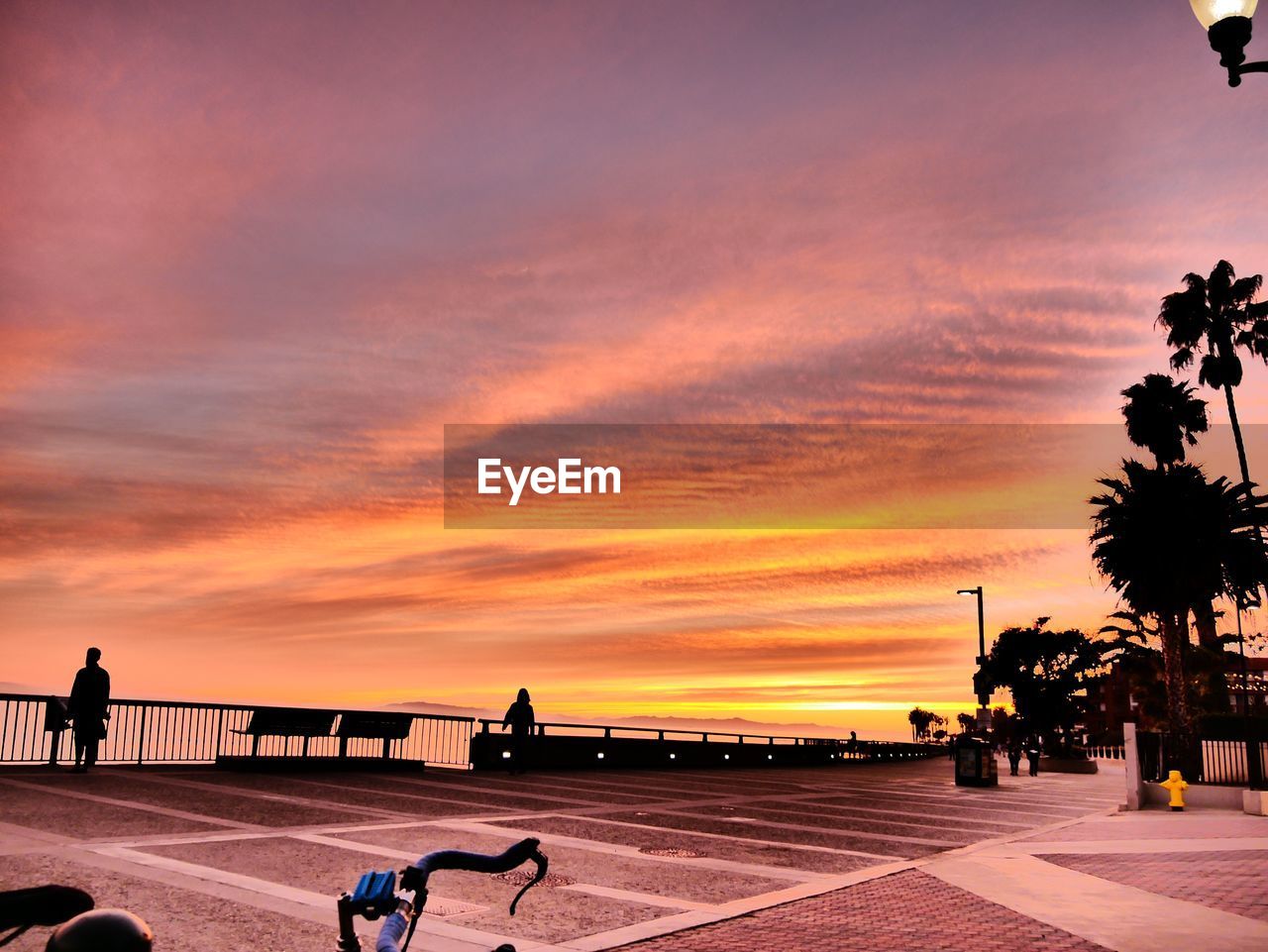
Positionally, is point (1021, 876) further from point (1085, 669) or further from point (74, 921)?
point (1085, 669)

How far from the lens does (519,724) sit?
81.4 feet

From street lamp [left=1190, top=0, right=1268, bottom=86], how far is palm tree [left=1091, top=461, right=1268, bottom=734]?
77.2 ft

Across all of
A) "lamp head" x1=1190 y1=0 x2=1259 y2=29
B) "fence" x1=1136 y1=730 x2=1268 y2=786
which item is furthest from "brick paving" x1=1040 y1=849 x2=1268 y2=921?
"fence" x1=1136 y1=730 x2=1268 y2=786

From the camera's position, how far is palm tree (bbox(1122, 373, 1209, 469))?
44.0 m

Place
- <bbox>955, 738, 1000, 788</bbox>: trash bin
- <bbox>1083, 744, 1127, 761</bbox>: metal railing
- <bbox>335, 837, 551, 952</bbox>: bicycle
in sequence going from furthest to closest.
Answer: <bbox>1083, 744, 1127, 761</bbox>: metal railing < <bbox>955, 738, 1000, 788</bbox>: trash bin < <bbox>335, 837, 551, 952</bbox>: bicycle

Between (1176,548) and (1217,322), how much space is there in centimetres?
1998

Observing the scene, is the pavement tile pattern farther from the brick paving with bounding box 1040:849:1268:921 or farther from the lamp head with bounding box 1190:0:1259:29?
the lamp head with bounding box 1190:0:1259:29

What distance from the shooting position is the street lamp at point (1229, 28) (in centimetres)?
772

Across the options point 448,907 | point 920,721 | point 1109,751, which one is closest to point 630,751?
point 448,907

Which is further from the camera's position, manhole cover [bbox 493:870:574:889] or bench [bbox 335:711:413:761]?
bench [bbox 335:711:413:761]

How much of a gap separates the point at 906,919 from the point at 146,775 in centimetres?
1525

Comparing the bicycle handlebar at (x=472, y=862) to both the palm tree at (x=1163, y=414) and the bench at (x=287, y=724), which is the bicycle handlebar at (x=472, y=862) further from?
the palm tree at (x=1163, y=414)

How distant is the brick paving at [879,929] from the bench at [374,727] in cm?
1680

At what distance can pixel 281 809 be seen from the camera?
14.5 metres
